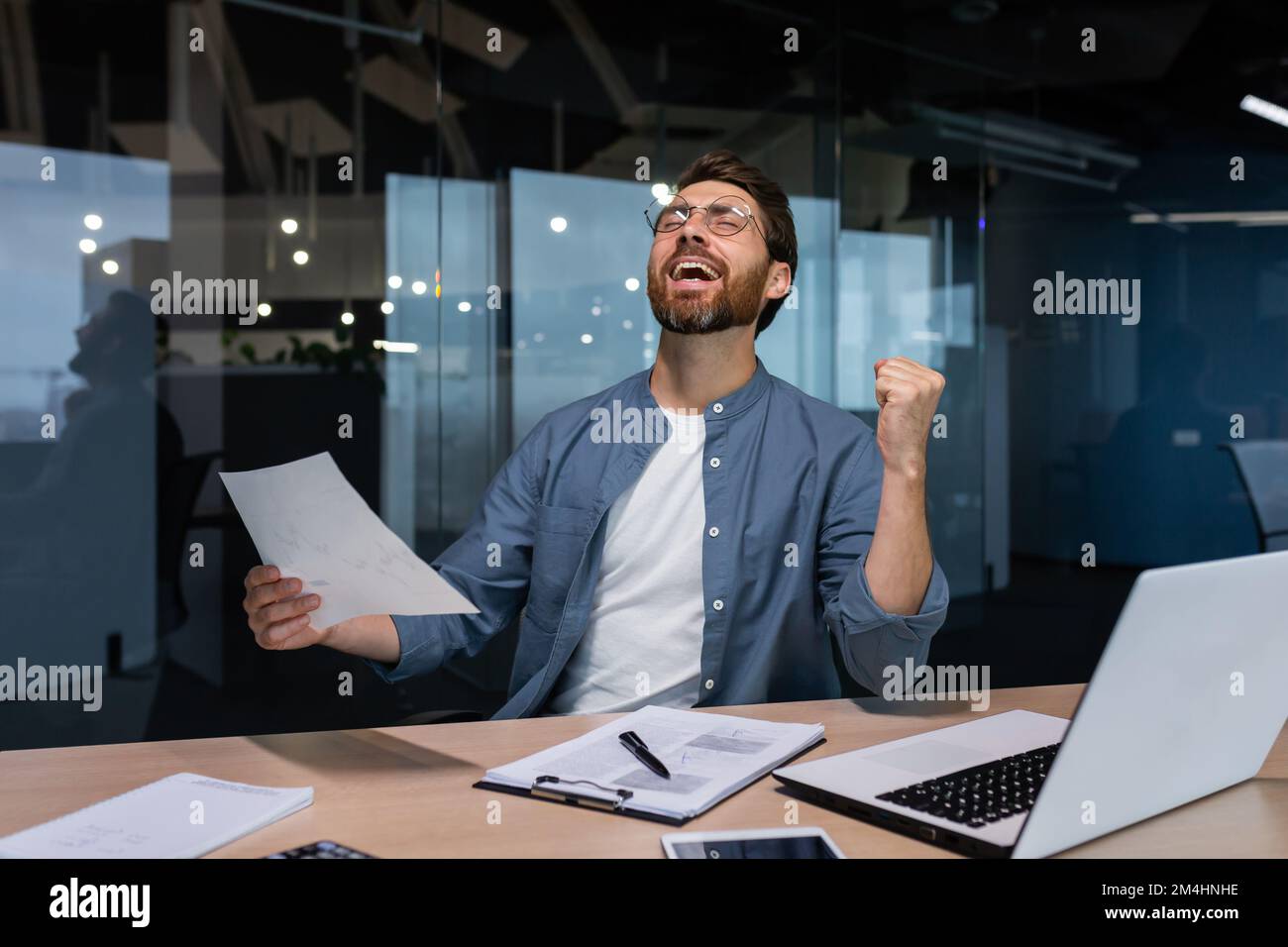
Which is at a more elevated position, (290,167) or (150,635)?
(290,167)

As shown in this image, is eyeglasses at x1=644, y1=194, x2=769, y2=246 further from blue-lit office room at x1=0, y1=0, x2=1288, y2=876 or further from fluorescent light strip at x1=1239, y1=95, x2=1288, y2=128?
fluorescent light strip at x1=1239, y1=95, x2=1288, y2=128

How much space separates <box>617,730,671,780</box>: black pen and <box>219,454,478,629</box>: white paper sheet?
10.4 inches

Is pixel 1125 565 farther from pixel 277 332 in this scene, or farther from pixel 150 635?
pixel 150 635

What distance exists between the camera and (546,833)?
3.12 feet

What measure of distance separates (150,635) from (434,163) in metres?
2.08

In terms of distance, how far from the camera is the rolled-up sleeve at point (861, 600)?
1.48 metres

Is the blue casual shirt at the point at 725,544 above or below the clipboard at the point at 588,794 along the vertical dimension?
above

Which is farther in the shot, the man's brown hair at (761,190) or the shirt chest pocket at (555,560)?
the man's brown hair at (761,190)

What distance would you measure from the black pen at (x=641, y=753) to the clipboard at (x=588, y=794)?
0.07 metres

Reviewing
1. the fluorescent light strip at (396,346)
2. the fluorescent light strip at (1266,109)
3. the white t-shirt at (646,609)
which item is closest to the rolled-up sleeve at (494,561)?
the white t-shirt at (646,609)

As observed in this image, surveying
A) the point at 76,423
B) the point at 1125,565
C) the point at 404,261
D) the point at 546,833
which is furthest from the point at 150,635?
the point at 1125,565

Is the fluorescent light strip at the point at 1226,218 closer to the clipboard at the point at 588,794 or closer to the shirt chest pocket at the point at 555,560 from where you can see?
the shirt chest pocket at the point at 555,560
